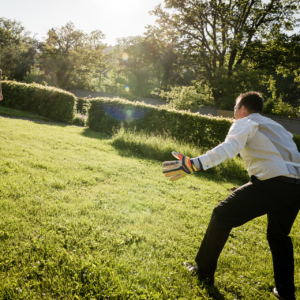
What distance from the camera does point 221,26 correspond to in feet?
88.8

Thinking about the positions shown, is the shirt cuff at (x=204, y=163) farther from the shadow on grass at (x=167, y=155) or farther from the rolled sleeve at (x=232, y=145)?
the shadow on grass at (x=167, y=155)

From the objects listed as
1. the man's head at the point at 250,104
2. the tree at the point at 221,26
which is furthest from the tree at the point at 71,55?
the man's head at the point at 250,104

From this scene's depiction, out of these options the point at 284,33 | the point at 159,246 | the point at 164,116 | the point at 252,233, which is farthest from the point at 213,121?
the point at 284,33

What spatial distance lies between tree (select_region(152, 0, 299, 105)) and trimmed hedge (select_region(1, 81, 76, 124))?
17514 millimetres

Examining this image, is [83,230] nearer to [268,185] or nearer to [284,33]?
[268,185]

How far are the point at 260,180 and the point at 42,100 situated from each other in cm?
1733

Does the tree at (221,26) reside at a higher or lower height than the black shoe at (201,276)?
higher

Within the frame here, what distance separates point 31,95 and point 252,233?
17426mm

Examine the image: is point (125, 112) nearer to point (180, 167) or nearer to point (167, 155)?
point (167, 155)

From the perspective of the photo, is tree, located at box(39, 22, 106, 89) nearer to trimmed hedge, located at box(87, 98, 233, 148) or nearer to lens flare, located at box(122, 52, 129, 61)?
lens flare, located at box(122, 52, 129, 61)

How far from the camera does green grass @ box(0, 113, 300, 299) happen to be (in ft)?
8.07

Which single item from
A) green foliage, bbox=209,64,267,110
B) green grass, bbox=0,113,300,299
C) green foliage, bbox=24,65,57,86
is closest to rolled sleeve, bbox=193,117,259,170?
green grass, bbox=0,113,300,299

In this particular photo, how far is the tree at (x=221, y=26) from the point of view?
24312 millimetres

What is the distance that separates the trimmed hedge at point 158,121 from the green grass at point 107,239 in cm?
571
